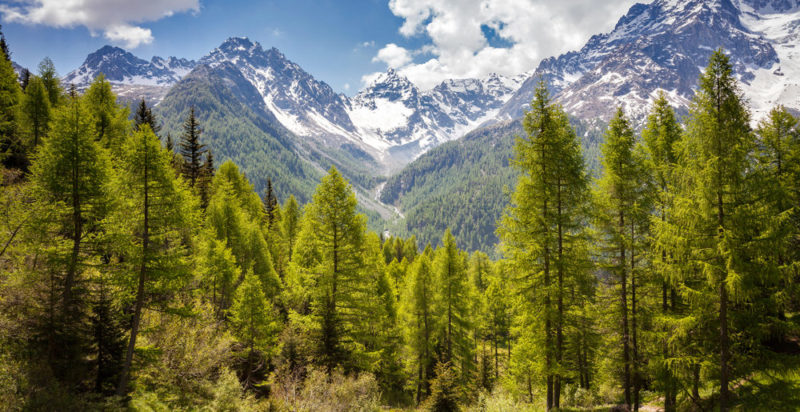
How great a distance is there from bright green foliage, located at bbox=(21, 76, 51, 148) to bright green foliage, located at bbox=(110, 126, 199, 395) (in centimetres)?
2447

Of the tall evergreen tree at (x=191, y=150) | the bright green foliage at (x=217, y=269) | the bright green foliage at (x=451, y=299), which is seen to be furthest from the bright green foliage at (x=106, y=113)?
the bright green foliage at (x=451, y=299)

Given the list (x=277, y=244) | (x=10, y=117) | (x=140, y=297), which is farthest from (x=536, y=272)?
(x=10, y=117)

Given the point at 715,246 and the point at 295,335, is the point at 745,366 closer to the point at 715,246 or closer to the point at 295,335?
the point at 715,246

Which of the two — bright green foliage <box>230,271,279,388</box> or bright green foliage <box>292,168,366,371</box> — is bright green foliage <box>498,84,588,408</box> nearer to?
bright green foliage <box>292,168,366,371</box>

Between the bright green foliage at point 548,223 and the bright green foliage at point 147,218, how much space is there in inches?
616

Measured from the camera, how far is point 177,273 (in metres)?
16.1

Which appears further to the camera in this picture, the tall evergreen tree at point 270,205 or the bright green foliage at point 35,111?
the tall evergreen tree at point 270,205

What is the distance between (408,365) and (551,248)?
20.6 m

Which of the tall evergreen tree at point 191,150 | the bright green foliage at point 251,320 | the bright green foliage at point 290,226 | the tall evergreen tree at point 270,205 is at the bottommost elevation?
the bright green foliage at point 251,320

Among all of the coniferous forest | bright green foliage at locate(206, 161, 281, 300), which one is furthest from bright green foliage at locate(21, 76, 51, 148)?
the coniferous forest

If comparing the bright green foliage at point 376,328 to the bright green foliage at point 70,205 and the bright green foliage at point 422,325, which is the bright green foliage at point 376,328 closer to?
the bright green foliage at point 422,325

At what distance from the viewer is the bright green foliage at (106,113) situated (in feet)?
95.6

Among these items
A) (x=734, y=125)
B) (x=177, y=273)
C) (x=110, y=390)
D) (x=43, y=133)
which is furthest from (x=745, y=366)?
(x=43, y=133)

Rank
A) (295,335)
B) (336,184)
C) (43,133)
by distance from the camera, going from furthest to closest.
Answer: (43,133), (295,335), (336,184)
